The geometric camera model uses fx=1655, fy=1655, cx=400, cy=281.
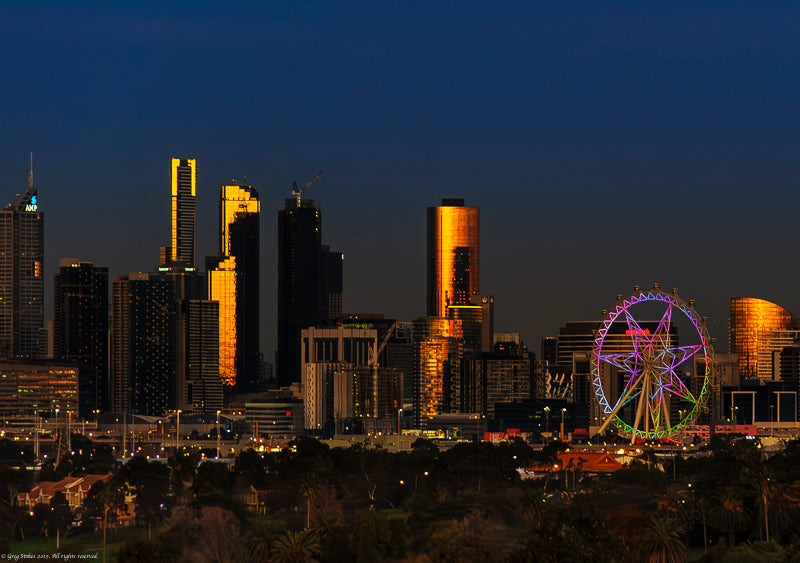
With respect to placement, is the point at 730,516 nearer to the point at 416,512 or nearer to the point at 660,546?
the point at 660,546

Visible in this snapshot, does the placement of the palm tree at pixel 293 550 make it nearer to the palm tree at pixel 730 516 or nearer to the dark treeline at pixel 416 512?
the dark treeline at pixel 416 512

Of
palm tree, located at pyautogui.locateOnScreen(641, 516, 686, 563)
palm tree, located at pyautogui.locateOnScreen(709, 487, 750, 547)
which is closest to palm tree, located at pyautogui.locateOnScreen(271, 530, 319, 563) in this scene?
palm tree, located at pyautogui.locateOnScreen(641, 516, 686, 563)

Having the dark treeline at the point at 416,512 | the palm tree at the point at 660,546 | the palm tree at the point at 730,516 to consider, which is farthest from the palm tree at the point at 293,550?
the palm tree at the point at 730,516

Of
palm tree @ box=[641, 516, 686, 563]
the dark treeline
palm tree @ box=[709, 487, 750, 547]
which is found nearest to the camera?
the dark treeline

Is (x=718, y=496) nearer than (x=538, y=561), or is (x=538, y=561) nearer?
(x=538, y=561)

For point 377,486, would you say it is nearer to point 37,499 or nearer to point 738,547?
point 37,499

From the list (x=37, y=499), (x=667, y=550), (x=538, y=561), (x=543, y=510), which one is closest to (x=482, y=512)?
(x=543, y=510)

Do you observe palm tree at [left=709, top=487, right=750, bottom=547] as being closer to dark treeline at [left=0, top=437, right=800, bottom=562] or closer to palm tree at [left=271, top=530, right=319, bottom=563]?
dark treeline at [left=0, top=437, right=800, bottom=562]

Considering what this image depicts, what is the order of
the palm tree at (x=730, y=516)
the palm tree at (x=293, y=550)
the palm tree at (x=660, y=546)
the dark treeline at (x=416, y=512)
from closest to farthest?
the palm tree at (x=293, y=550) → the dark treeline at (x=416, y=512) → the palm tree at (x=660, y=546) → the palm tree at (x=730, y=516)
